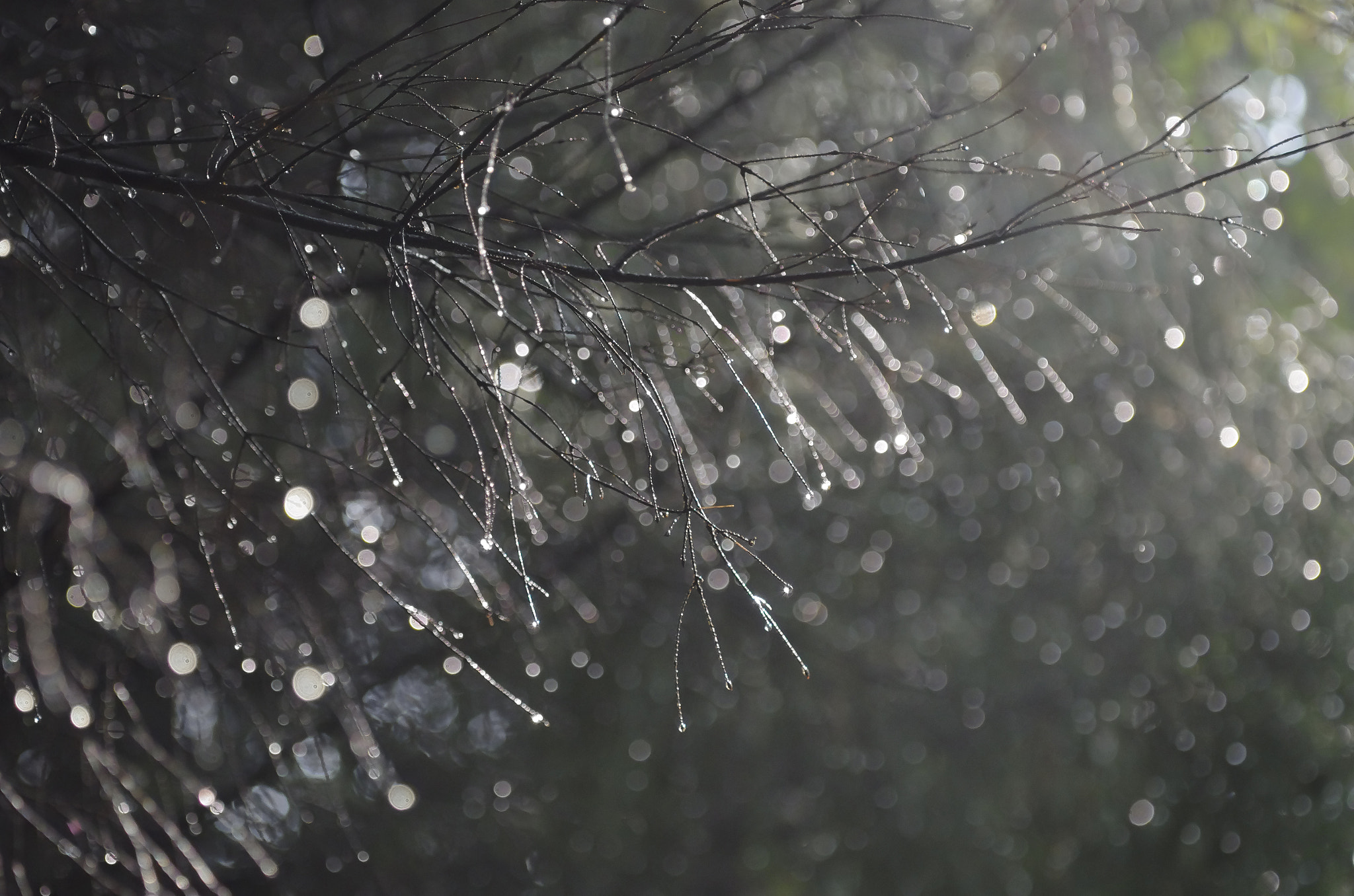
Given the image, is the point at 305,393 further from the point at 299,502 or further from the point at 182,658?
the point at 299,502

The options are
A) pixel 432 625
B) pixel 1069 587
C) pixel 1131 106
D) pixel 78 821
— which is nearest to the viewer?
pixel 432 625

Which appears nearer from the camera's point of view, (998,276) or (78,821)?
(78,821)

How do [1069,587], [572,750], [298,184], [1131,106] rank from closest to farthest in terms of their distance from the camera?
1. [298,184]
2. [1131,106]
3. [572,750]
4. [1069,587]

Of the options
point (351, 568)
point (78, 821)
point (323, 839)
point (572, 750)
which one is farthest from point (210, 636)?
point (572, 750)

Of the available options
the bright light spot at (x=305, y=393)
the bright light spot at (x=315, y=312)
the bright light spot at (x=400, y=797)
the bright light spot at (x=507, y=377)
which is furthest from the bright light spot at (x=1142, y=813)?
the bright light spot at (x=315, y=312)

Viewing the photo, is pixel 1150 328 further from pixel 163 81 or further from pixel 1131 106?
pixel 163 81

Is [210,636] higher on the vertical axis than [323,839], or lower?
higher

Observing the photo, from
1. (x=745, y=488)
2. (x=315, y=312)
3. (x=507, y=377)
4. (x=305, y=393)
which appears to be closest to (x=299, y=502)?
(x=315, y=312)

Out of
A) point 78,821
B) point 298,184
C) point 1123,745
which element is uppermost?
point 298,184
